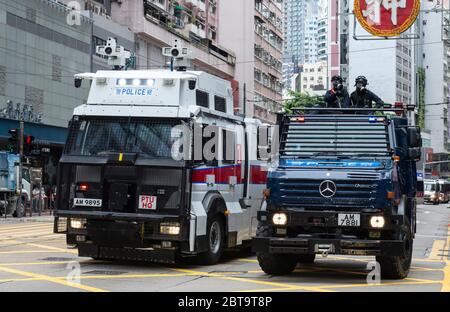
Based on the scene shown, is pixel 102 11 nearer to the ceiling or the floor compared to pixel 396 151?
nearer to the ceiling

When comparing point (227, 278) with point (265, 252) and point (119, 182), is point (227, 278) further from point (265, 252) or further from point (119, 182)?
point (119, 182)

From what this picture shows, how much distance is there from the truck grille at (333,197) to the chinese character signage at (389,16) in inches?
340

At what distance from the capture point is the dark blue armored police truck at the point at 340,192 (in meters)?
11.0

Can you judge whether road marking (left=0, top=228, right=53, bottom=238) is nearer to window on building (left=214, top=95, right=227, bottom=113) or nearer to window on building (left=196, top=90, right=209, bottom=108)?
window on building (left=214, top=95, right=227, bottom=113)

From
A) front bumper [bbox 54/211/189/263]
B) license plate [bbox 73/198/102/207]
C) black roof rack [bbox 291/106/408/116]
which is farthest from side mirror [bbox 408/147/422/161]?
license plate [bbox 73/198/102/207]

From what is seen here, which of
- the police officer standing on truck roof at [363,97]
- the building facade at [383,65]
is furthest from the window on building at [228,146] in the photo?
the building facade at [383,65]

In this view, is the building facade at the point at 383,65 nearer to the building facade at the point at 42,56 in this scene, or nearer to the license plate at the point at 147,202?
the building facade at the point at 42,56

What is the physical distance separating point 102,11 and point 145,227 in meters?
41.9

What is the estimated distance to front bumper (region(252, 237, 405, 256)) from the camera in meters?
10.9

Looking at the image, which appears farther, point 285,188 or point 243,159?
point 243,159

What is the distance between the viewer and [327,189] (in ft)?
36.8

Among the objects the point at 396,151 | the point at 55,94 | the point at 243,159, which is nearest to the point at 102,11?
the point at 55,94
